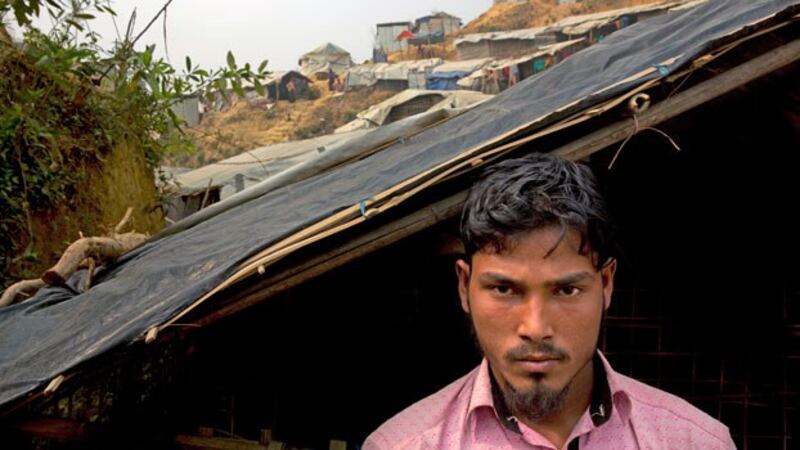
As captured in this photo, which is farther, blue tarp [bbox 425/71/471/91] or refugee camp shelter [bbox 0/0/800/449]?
blue tarp [bbox 425/71/471/91]

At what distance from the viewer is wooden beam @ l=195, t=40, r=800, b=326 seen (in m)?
1.96

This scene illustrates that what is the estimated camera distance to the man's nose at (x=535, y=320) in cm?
157

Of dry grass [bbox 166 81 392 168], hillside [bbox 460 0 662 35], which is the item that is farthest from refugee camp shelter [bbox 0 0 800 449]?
hillside [bbox 460 0 662 35]

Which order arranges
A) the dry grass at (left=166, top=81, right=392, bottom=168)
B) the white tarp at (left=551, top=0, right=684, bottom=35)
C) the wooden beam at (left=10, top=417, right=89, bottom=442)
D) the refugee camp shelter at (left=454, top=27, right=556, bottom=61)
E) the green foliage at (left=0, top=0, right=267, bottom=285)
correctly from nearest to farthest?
1. the wooden beam at (left=10, top=417, right=89, bottom=442)
2. the green foliage at (left=0, top=0, right=267, bottom=285)
3. the white tarp at (left=551, top=0, right=684, bottom=35)
4. the dry grass at (left=166, top=81, right=392, bottom=168)
5. the refugee camp shelter at (left=454, top=27, right=556, bottom=61)

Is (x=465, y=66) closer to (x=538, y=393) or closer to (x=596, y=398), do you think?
(x=596, y=398)

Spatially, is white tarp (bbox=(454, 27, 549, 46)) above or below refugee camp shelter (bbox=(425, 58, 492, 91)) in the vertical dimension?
above

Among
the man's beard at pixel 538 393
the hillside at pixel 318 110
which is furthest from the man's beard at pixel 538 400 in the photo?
the hillside at pixel 318 110

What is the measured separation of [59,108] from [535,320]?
5282 mm

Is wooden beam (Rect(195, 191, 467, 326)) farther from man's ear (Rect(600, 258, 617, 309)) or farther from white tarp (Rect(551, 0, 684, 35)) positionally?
white tarp (Rect(551, 0, 684, 35))

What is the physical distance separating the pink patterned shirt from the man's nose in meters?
0.21

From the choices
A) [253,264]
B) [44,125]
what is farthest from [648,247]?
[44,125]

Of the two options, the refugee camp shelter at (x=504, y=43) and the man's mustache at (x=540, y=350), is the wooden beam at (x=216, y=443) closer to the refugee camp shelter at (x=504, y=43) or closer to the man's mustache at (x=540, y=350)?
the man's mustache at (x=540, y=350)

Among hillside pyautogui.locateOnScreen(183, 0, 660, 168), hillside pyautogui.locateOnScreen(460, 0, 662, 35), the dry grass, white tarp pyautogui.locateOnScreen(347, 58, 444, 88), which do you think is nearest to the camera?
hillside pyautogui.locateOnScreen(183, 0, 660, 168)

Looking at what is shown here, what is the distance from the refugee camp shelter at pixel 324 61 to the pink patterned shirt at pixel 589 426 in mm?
45306
